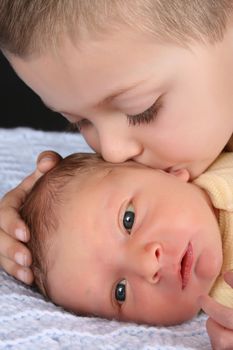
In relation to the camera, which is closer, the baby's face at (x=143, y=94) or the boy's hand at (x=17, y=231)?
the baby's face at (x=143, y=94)

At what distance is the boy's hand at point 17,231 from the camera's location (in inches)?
55.8

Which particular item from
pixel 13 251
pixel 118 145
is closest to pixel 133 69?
pixel 118 145

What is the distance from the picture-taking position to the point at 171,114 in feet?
4.41

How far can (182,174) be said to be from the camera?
144cm

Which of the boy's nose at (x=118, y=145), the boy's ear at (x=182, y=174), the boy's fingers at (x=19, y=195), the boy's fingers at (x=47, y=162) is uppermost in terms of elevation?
the boy's nose at (x=118, y=145)

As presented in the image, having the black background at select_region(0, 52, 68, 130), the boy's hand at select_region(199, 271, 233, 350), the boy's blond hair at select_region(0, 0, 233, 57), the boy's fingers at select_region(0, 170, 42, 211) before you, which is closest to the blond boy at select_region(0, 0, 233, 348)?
the boy's blond hair at select_region(0, 0, 233, 57)

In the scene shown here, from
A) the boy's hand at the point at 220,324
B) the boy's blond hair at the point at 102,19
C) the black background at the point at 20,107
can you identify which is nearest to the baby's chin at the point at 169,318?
the boy's hand at the point at 220,324

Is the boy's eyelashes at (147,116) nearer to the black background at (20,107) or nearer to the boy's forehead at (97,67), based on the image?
the boy's forehead at (97,67)

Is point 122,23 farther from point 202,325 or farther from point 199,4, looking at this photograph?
point 202,325

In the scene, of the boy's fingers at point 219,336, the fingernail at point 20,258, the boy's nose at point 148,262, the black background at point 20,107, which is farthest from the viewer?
the black background at point 20,107

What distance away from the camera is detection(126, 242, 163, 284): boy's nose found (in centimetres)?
128

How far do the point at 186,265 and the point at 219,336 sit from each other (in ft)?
0.58

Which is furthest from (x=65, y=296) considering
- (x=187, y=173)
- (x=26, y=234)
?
(x=187, y=173)

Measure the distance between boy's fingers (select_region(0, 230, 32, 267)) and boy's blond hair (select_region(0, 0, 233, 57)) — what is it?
0.34 meters
